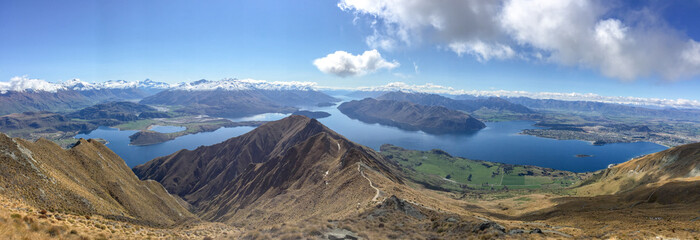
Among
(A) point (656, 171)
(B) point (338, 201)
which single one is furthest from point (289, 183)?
(A) point (656, 171)

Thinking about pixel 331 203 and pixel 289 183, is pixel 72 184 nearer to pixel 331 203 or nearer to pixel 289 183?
pixel 331 203

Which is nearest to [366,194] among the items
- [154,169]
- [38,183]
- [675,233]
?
[675,233]

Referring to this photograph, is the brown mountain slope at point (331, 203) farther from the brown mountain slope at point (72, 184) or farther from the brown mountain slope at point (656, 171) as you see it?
the brown mountain slope at point (656, 171)

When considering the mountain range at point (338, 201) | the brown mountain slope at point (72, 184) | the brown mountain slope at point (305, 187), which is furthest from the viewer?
the brown mountain slope at point (305, 187)

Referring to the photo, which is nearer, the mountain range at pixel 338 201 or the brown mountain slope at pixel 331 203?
the mountain range at pixel 338 201

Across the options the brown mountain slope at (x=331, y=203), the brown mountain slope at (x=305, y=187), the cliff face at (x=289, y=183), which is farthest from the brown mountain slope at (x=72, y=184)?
the brown mountain slope at (x=305, y=187)

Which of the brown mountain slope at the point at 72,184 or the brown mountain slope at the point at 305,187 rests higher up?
the brown mountain slope at the point at 72,184

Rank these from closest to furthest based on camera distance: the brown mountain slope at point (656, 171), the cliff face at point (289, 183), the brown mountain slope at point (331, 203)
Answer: the brown mountain slope at point (331, 203), the cliff face at point (289, 183), the brown mountain slope at point (656, 171)

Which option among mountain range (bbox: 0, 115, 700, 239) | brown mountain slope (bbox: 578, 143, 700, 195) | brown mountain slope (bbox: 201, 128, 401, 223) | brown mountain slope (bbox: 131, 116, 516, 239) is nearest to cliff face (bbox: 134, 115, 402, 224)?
brown mountain slope (bbox: 201, 128, 401, 223)

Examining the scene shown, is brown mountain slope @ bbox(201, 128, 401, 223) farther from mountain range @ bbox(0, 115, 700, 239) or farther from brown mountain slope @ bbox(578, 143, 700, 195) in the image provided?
brown mountain slope @ bbox(578, 143, 700, 195)

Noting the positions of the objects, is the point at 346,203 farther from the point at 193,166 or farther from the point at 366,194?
the point at 193,166
